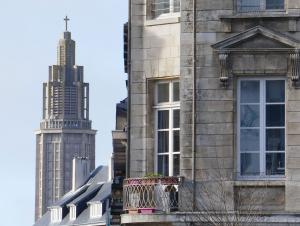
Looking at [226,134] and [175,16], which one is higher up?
[175,16]

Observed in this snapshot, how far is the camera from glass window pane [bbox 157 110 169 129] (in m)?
38.3

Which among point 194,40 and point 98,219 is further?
point 98,219

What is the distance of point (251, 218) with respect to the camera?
3584cm

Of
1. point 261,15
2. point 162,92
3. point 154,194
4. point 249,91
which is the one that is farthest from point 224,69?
point 154,194

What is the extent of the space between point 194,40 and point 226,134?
1918 millimetres

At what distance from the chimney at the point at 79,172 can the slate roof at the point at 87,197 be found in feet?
3.99

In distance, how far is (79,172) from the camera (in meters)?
154

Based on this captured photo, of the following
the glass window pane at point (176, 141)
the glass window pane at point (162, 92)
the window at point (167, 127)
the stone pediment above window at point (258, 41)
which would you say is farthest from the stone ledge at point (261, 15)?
the glass window pane at point (176, 141)

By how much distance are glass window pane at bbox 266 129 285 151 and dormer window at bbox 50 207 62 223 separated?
104602 millimetres

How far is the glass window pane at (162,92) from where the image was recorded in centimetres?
3841

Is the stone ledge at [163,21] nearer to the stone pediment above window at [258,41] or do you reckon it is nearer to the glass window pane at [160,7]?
the glass window pane at [160,7]

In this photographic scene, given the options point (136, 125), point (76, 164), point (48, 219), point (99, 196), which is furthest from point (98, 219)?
point (136, 125)

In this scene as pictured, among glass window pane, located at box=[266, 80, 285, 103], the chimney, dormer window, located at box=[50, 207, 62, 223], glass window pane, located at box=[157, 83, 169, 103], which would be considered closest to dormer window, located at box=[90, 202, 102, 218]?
dormer window, located at box=[50, 207, 62, 223]

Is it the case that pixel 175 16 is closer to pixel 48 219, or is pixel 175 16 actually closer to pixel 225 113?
pixel 225 113
